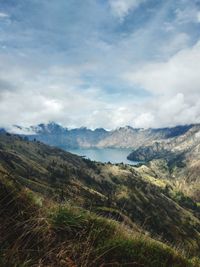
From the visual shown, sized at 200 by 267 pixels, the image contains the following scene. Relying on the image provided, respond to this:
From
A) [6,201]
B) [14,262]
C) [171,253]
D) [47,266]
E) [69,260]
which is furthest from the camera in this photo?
[171,253]

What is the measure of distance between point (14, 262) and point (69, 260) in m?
Answer: 1.34

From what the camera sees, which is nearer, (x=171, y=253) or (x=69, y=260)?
(x=69, y=260)

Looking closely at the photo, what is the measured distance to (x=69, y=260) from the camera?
264 inches

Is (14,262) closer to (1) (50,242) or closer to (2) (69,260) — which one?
(2) (69,260)

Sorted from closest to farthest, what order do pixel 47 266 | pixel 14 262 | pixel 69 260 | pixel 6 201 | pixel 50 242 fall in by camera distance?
pixel 14 262
pixel 47 266
pixel 69 260
pixel 50 242
pixel 6 201

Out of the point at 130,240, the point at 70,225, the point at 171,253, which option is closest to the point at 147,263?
the point at 130,240

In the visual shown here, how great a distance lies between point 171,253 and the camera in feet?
29.3

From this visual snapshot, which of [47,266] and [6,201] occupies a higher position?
[6,201]

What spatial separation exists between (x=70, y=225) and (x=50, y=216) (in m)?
0.55

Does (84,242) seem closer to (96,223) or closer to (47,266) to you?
(96,223)

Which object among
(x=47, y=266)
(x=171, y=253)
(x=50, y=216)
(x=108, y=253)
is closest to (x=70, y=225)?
(x=50, y=216)

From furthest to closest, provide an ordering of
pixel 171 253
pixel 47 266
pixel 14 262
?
pixel 171 253
pixel 47 266
pixel 14 262

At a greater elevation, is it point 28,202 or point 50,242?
point 28,202

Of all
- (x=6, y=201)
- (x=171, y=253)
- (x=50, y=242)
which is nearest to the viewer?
(x=50, y=242)
